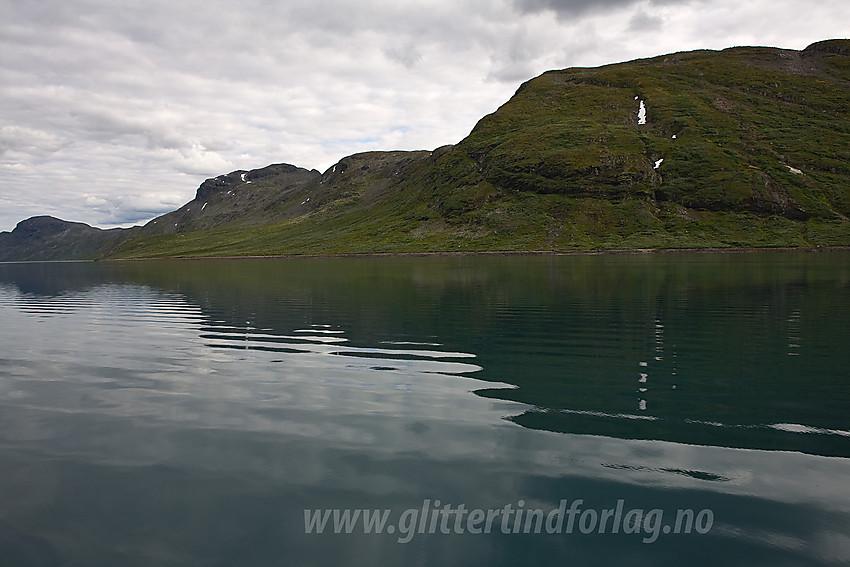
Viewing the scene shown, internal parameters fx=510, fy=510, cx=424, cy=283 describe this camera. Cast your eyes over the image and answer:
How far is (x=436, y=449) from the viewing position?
1325cm

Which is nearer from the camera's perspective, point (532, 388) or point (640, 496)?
point (640, 496)

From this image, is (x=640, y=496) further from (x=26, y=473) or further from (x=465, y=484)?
(x=26, y=473)

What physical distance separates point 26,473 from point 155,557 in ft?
19.9

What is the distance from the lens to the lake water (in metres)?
9.24

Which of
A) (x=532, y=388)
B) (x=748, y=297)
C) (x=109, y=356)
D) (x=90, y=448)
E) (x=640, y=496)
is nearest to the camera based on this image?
(x=640, y=496)

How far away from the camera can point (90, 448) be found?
13.9m

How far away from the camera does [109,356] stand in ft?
87.0

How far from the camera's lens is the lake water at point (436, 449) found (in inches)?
364

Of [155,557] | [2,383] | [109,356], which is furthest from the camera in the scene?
[109,356]

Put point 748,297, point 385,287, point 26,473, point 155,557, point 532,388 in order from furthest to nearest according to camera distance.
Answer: point 385,287
point 748,297
point 532,388
point 26,473
point 155,557

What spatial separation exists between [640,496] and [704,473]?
2120 mm

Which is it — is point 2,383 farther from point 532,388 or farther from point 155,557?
point 532,388

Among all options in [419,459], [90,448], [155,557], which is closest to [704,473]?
[419,459]

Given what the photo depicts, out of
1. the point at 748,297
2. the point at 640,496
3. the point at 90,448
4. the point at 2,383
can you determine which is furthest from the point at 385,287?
the point at 640,496
